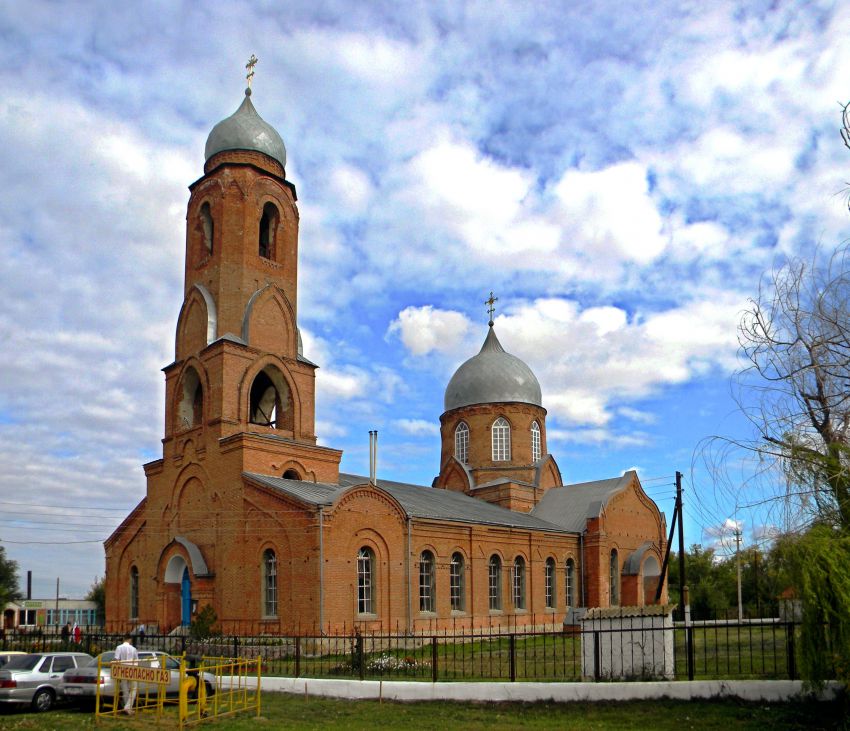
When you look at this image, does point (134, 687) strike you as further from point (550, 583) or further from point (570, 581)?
point (570, 581)

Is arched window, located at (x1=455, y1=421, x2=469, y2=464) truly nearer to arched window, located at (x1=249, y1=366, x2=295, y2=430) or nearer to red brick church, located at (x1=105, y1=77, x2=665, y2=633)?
red brick church, located at (x1=105, y1=77, x2=665, y2=633)

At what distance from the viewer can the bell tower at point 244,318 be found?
26.4 metres

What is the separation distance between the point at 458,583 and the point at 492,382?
45.6 feet

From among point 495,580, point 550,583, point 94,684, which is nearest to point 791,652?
point 94,684

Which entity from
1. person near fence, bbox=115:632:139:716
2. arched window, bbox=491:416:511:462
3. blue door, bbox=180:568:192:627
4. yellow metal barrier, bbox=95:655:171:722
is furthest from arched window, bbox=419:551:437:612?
yellow metal barrier, bbox=95:655:171:722

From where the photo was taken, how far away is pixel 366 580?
25.0 m

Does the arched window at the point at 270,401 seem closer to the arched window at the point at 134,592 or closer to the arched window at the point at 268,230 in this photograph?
the arched window at the point at 268,230

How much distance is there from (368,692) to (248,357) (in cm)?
1451

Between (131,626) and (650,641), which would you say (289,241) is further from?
(650,641)

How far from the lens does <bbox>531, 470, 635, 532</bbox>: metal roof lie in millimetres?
36003

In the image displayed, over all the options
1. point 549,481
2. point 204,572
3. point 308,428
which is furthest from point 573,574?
point 204,572

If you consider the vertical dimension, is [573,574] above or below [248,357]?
below

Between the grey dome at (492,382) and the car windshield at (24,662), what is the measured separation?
27878mm

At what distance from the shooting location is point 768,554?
10.5 metres
